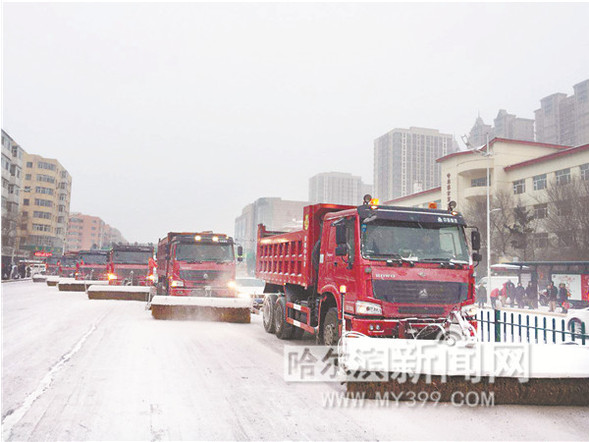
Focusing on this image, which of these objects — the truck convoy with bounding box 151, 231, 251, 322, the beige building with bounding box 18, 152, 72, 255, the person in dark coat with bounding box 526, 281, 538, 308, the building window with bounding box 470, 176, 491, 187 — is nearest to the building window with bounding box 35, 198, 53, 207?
the beige building with bounding box 18, 152, 72, 255

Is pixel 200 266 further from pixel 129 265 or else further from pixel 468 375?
pixel 468 375

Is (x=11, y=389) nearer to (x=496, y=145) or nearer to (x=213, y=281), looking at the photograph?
(x=213, y=281)

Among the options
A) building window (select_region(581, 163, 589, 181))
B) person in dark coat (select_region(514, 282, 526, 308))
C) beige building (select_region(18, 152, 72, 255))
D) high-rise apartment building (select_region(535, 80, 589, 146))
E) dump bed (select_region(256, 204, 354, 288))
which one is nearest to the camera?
dump bed (select_region(256, 204, 354, 288))

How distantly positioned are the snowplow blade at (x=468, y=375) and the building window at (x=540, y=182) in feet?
148

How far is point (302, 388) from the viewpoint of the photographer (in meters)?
6.88

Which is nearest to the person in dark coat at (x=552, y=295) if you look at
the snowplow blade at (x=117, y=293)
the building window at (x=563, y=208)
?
the building window at (x=563, y=208)

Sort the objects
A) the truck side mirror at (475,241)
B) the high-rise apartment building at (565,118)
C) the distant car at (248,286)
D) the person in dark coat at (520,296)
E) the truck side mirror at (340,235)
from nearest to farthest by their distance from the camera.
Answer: the truck side mirror at (340,235) < the truck side mirror at (475,241) < the distant car at (248,286) < the person in dark coat at (520,296) < the high-rise apartment building at (565,118)

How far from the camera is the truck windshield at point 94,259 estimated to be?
30297 mm

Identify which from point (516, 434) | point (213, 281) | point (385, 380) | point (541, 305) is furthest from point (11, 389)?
point (541, 305)

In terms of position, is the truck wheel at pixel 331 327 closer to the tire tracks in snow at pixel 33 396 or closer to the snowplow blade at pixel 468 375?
the snowplow blade at pixel 468 375

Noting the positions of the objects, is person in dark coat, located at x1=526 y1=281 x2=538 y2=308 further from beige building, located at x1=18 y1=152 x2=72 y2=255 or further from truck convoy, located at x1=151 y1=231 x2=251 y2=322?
beige building, located at x1=18 y1=152 x2=72 y2=255

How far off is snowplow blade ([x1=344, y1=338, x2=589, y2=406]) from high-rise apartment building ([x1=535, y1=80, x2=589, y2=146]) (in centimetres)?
14270

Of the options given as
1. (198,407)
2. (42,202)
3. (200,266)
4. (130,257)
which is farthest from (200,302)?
(42,202)

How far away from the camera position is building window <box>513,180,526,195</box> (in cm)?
4941
